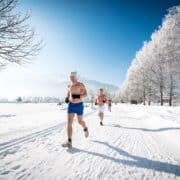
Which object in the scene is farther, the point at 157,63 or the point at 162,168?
the point at 157,63

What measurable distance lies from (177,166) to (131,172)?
1062mm

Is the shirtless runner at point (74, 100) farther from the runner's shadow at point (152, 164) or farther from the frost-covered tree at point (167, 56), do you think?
the frost-covered tree at point (167, 56)

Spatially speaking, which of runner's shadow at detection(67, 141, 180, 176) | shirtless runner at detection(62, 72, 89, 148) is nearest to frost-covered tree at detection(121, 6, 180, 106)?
shirtless runner at detection(62, 72, 89, 148)

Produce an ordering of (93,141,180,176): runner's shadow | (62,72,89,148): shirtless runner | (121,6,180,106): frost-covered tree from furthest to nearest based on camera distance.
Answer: (121,6,180,106): frost-covered tree, (62,72,89,148): shirtless runner, (93,141,180,176): runner's shadow

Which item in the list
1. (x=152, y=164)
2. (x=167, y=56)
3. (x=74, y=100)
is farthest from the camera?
(x=167, y=56)

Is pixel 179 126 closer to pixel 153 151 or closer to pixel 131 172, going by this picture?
pixel 153 151

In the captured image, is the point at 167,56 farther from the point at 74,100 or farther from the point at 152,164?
the point at 152,164

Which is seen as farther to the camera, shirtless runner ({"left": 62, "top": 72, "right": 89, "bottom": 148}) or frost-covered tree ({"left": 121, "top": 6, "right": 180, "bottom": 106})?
frost-covered tree ({"left": 121, "top": 6, "right": 180, "bottom": 106})

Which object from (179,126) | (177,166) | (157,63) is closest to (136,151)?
(177,166)

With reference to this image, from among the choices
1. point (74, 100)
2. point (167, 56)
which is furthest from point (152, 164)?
point (167, 56)

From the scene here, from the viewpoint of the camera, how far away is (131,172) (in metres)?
4.02

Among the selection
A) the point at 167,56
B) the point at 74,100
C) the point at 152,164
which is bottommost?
the point at 152,164

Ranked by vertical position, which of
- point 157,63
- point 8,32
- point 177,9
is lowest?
point 8,32

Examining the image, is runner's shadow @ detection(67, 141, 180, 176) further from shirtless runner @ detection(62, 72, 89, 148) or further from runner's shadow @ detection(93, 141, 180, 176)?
shirtless runner @ detection(62, 72, 89, 148)
